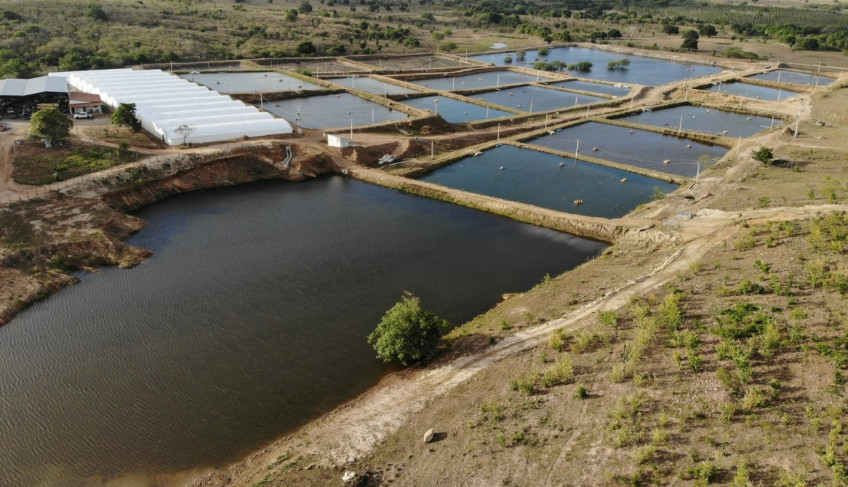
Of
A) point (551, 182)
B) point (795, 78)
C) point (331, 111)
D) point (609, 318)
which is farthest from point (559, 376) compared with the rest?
point (795, 78)

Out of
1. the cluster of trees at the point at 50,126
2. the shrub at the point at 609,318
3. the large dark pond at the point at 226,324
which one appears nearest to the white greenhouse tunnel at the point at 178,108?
the cluster of trees at the point at 50,126

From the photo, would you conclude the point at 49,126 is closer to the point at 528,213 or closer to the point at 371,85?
the point at 528,213

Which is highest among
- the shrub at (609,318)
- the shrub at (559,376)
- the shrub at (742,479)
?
the shrub at (609,318)

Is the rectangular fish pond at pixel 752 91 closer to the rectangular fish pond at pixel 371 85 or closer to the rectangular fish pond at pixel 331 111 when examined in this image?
the rectangular fish pond at pixel 371 85

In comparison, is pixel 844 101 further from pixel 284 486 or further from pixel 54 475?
→ pixel 54 475

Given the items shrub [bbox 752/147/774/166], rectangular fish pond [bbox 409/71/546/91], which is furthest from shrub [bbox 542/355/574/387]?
rectangular fish pond [bbox 409/71/546/91]

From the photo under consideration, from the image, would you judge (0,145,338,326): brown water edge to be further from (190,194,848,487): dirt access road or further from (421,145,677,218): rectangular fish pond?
(190,194,848,487): dirt access road
